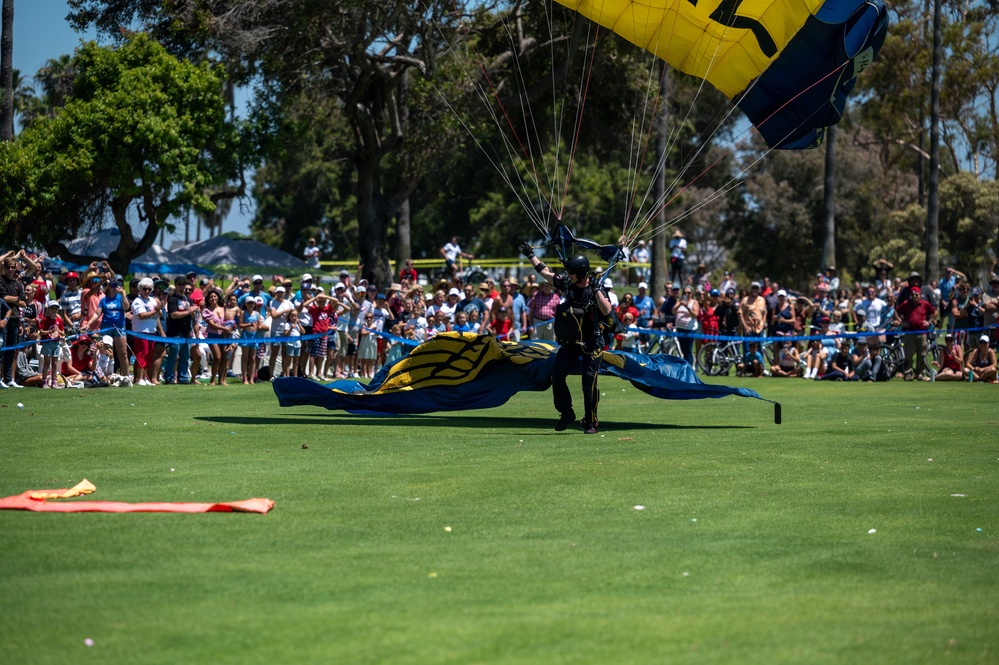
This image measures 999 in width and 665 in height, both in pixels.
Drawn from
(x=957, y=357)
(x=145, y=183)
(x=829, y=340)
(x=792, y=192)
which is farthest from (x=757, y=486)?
(x=792, y=192)

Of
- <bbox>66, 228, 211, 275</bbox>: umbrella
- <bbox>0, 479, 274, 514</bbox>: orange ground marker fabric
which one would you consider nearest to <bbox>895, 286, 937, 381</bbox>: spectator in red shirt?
<bbox>0, 479, 274, 514</bbox>: orange ground marker fabric

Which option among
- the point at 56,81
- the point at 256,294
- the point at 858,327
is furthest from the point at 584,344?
the point at 56,81

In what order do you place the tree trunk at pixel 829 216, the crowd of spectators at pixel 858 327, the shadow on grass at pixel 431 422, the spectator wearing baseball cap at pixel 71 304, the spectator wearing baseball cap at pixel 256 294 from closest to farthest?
the shadow on grass at pixel 431 422 < the spectator wearing baseball cap at pixel 71 304 < the spectator wearing baseball cap at pixel 256 294 < the crowd of spectators at pixel 858 327 < the tree trunk at pixel 829 216

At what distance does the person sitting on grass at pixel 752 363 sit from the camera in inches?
884

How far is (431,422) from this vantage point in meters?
12.5

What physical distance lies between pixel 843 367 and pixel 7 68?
20764 millimetres

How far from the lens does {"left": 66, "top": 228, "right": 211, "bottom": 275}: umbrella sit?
103 ft

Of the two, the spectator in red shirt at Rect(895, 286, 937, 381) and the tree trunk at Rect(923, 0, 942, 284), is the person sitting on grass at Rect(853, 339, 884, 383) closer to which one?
the spectator in red shirt at Rect(895, 286, 937, 381)

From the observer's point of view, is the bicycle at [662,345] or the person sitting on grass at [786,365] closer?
the person sitting on grass at [786,365]

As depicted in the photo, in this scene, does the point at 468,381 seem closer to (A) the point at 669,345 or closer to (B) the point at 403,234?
(A) the point at 669,345

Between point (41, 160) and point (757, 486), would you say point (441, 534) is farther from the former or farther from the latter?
point (41, 160)

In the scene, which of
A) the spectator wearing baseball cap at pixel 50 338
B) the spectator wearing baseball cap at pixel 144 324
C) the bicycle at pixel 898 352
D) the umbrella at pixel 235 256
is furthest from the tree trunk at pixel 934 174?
the spectator wearing baseball cap at pixel 50 338

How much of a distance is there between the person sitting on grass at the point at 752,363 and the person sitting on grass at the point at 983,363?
3844 mm

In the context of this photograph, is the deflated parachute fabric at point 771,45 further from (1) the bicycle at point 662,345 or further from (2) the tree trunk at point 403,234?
(2) the tree trunk at point 403,234
